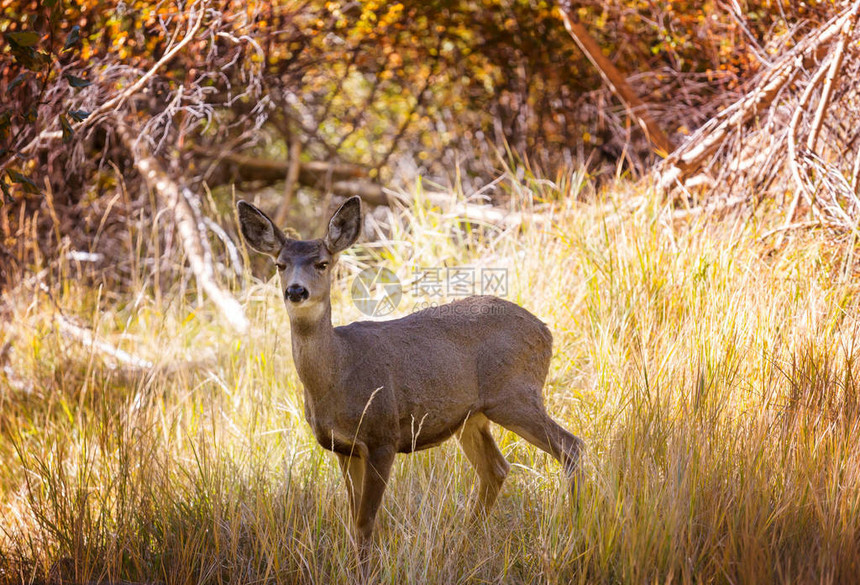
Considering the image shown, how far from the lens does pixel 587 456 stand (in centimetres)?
442

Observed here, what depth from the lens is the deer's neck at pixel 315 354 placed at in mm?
4133

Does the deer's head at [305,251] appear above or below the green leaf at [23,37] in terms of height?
below

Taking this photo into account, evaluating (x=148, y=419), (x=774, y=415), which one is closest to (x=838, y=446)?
(x=774, y=415)

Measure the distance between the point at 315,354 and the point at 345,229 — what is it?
2.14 ft

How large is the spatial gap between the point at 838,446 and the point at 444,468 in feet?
6.53

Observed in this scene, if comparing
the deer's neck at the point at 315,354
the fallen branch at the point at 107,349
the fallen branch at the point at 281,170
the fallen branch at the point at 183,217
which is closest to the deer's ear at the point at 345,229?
the deer's neck at the point at 315,354

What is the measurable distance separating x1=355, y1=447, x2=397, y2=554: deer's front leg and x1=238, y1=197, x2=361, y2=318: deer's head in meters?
0.70

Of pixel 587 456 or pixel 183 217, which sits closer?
pixel 587 456

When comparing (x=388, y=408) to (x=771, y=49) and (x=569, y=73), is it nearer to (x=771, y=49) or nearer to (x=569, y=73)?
(x=771, y=49)

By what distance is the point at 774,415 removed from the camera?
457 centimetres

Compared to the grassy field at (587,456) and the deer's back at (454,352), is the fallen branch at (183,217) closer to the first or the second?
the grassy field at (587,456)

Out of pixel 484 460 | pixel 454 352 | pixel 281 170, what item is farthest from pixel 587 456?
pixel 281 170

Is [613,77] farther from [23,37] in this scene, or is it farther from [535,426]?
[23,37]

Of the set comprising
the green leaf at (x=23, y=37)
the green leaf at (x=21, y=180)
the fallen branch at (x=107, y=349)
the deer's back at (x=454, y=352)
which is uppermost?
the green leaf at (x=23, y=37)
